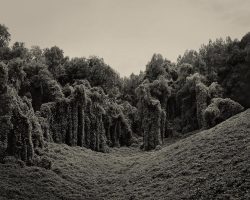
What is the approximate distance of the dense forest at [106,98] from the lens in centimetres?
3872

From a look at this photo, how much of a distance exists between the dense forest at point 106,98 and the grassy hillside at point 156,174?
9.59 ft

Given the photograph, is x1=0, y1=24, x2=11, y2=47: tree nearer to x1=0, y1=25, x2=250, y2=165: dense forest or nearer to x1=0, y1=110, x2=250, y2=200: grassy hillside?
x1=0, y1=25, x2=250, y2=165: dense forest

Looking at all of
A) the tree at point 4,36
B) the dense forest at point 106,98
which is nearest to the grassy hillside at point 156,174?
the dense forest at point 106,98

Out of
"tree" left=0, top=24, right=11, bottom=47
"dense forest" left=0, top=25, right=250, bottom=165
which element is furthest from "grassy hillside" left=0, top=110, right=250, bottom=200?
"tree" left=0, top=24, right=11, bottom=47

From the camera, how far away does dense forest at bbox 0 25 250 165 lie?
3872 centimetres

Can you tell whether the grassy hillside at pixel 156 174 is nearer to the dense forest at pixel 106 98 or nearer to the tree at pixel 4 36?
the dense forest at pixel 106 98

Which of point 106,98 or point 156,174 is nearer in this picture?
point 156,174

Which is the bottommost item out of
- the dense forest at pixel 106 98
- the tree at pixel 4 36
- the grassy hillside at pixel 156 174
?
the grassy hillside at pixel 156 174

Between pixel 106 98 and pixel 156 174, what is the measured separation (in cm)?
2495

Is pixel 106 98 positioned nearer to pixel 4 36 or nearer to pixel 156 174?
pixel 4 36

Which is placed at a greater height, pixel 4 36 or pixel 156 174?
pixel 4 36

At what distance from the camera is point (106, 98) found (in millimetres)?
58031

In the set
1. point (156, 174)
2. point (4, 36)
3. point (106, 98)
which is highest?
point (4, 36)

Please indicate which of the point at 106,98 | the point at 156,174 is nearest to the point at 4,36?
the point at 106,98
